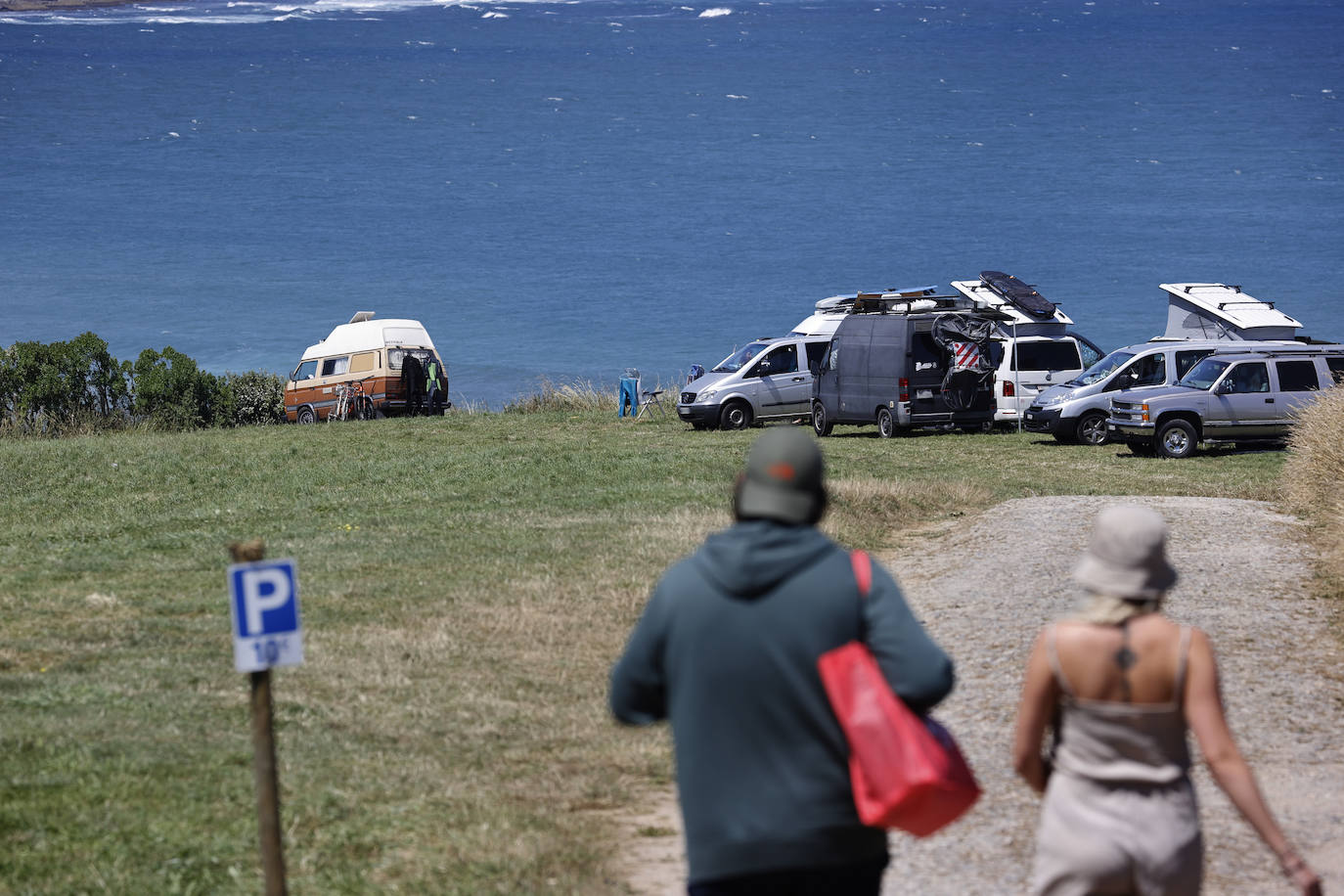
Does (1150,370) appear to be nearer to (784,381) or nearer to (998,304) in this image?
(998,304)

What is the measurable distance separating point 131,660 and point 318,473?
37.8 feet

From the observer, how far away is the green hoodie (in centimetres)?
371

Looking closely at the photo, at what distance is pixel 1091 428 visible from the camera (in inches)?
1057

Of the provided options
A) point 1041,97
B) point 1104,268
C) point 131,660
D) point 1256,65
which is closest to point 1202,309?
point 131,660

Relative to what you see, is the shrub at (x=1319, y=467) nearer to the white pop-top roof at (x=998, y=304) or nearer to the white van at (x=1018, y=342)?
the white van at (x=1018, y=342)

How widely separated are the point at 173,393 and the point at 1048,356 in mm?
18604

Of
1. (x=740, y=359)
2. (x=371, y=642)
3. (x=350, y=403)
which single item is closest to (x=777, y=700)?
(x=371, y=642)

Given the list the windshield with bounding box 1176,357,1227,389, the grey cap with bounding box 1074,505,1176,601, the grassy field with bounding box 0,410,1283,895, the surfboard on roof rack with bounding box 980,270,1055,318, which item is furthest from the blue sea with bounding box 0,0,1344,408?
the grey cap with bounding box 1074,505,1176,601

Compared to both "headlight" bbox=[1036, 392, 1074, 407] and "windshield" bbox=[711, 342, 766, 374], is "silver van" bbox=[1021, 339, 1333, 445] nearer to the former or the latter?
"headlight" bbox=[1036, 392, 1074, 407]

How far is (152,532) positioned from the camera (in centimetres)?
1692

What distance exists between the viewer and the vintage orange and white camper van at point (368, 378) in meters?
35.6

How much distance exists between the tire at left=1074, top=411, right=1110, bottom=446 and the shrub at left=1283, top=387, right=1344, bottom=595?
8.22 meters

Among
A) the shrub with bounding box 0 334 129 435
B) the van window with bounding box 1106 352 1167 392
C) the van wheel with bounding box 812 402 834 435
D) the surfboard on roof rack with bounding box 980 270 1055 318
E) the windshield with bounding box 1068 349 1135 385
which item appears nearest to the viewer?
the van window with bounding box 1106 352 1167 392

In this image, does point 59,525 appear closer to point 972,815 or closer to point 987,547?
point 987,547
